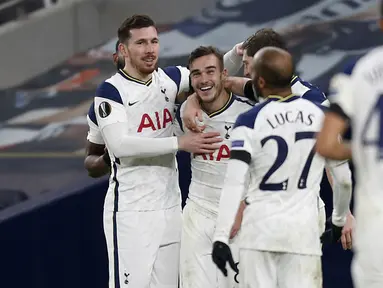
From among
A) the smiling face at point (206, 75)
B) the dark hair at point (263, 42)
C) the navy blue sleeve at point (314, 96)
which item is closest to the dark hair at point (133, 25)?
the smiling face at point (206, 75)

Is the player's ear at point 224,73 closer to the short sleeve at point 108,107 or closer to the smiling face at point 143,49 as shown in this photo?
the smiling face at point 143,49

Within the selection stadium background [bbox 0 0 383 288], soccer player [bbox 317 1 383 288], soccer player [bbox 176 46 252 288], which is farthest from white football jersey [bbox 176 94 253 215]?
stadium background [bbox 0 0 383 288]

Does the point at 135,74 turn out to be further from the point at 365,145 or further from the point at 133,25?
the point at 365,145

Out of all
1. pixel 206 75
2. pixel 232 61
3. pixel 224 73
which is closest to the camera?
pixel 206 75

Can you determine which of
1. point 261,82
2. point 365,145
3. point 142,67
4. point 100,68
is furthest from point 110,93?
point 100,68

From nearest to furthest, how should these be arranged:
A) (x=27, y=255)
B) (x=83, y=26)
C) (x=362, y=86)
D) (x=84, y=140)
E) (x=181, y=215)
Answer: (x=362, y=86) < (x=181, y=215) < (x=27, y=255) < (x=84, y=140) < (x=83, y=26)

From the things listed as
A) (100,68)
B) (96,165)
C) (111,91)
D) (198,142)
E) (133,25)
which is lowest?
(96,165)

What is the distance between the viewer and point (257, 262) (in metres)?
5.68

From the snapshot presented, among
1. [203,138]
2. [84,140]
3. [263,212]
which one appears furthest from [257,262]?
[84,140]

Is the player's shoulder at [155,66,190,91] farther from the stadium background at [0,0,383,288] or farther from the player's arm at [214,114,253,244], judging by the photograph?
the stadium background at [0,0,383,288]

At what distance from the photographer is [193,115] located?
6496 millimetres

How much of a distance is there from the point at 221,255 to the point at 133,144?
1317 mm

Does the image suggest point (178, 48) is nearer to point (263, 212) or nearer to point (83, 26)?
point (83, 26)

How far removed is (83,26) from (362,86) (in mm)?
12377
